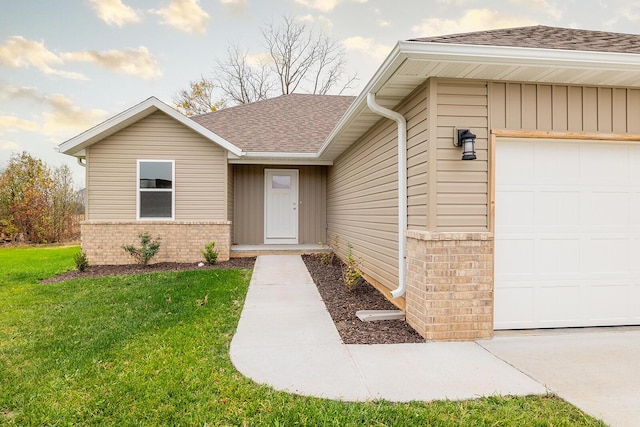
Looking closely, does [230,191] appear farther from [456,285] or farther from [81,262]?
[456,285]

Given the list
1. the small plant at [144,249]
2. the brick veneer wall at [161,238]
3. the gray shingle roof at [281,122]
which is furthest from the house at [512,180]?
the small plant at [144,249]

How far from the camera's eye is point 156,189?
865 cm

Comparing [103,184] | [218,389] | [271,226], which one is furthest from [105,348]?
[271,226]

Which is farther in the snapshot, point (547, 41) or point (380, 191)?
point (380, 191)

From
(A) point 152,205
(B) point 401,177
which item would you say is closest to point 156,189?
(A) point 152,205

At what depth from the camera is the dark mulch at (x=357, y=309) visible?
376 cm

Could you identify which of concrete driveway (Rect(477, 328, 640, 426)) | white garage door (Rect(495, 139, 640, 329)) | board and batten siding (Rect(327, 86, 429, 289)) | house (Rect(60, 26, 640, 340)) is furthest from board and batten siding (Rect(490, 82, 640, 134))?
concrete driveway (Rect(477, 328, 640, 426))

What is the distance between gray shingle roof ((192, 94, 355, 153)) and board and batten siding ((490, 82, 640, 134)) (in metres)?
6.15

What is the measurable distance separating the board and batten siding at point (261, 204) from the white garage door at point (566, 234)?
23.9ft

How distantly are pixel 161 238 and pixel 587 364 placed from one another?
8.25 m

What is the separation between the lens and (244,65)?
2181 centimetres

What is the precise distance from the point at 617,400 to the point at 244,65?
22949 mm

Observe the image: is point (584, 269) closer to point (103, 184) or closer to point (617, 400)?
point (617, 400)

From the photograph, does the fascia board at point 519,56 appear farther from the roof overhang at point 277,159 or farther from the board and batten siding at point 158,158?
the board and batten siding at point 158,158
